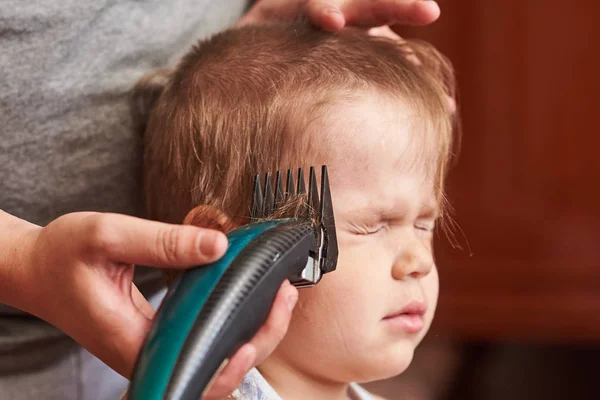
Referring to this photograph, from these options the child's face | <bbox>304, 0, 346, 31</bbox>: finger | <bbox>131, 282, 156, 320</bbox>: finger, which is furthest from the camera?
<bbox>304, 0, 346, 31</bbox>: finger

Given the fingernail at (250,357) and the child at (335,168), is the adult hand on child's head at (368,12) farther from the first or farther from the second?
the fingernail at (250,357)

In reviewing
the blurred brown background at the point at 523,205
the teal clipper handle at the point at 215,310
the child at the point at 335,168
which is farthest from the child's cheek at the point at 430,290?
the blurred brown background at the point at 523,205

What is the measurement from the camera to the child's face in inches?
28.9

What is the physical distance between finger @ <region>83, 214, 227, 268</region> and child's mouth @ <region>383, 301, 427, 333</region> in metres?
0.29

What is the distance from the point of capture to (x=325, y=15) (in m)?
0.84

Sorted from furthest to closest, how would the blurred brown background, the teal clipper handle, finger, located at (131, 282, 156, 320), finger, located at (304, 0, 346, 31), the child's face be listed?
the blurred brown background, finger, located at (304, 0, 346, 31), the child's face, finger, located at (131, 282, 156, 320), the teal clipper handle

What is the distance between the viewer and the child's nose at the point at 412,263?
0.74 m

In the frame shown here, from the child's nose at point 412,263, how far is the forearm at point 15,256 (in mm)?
321

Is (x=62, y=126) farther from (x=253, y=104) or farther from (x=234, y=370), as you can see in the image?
(x=234, y=370)

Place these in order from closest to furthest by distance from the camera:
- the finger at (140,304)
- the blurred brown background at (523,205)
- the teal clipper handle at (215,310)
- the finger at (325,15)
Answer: the teal clipper handle at (215,310) → the finger at (140,304) → the finger at (325,15) → the blurred brown background at (523,205)

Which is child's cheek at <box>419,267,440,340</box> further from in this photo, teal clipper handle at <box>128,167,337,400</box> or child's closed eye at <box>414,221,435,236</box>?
teal clipper handle at <box>128,167,337,400</box>

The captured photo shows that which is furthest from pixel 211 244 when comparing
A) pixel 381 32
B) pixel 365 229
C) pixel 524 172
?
pixel 524 172

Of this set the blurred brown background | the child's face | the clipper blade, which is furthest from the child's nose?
the blurred brown background

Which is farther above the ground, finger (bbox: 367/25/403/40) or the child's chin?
finger (bbox: 367/25/403/40)
